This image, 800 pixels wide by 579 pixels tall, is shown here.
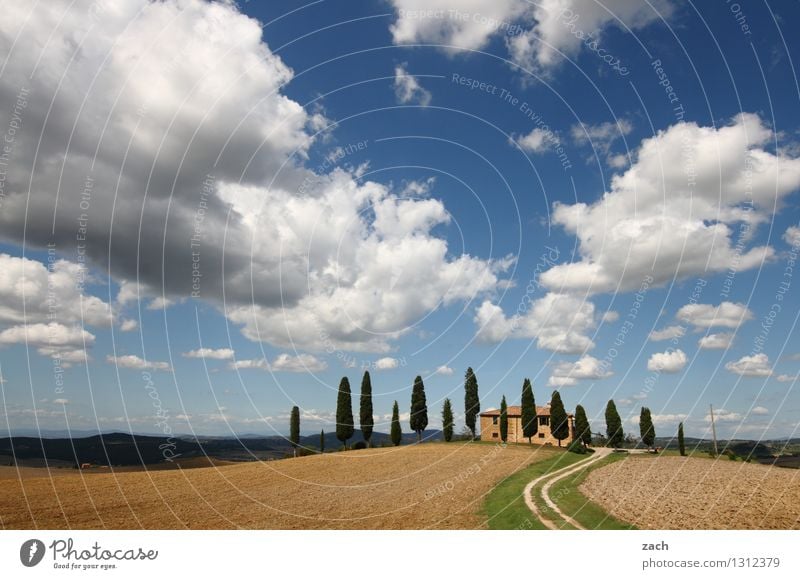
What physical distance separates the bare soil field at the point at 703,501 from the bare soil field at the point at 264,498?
24.8ft

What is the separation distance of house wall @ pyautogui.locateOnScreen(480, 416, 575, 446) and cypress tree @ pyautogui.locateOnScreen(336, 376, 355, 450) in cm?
2941

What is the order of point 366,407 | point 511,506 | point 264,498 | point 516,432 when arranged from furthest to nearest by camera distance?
1. point 516,432
2. point 366,407
3. point 264,498
4. point 511,506

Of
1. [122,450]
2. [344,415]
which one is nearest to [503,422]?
[344,415]

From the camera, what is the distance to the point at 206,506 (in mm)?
30438

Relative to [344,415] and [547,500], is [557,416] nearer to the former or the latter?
[344,415]

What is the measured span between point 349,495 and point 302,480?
458 inches

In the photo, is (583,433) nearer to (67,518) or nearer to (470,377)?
(470,377)

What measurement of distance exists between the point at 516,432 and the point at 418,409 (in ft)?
69.4

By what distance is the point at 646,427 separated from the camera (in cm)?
8906

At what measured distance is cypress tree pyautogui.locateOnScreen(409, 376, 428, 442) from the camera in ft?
286

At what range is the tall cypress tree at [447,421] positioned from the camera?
92688 mm

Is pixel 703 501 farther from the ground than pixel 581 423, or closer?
farther from the ground

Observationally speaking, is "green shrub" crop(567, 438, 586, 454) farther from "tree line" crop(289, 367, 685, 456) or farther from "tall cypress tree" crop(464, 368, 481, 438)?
"tall cypress tree" crop(464, 368, 481, 438)
